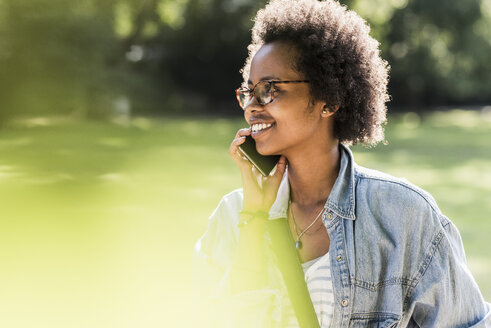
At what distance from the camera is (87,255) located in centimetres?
745

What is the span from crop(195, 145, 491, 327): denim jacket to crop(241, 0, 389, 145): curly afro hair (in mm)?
405

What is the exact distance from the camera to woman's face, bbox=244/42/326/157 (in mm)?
2662

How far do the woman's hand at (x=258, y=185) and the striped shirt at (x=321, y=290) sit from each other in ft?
1.18

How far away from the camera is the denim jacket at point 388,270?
2371 mm

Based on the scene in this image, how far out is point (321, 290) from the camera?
2502 millimetres

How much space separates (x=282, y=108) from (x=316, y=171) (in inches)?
13.4

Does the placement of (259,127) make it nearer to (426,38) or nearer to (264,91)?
(264,91)

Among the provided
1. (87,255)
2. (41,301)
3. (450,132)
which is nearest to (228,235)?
(41,301)

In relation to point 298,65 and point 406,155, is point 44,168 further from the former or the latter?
point 298,65

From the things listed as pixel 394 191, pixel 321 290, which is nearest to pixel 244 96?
pixel 394 191

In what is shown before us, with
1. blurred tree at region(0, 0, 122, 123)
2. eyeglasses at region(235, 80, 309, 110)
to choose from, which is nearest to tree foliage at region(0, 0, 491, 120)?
blurred tree at region(0, 0, 122, 123)

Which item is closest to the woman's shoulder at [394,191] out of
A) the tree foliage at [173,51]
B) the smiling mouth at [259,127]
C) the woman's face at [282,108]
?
the woman's face at [282,108]

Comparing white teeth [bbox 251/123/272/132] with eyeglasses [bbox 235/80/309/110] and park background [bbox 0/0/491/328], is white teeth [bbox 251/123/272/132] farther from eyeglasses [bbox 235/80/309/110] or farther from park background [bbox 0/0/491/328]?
park background [bbox 0/0/491/328]

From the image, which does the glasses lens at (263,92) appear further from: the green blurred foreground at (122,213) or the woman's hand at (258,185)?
the green blurred foreground at (122,213)
